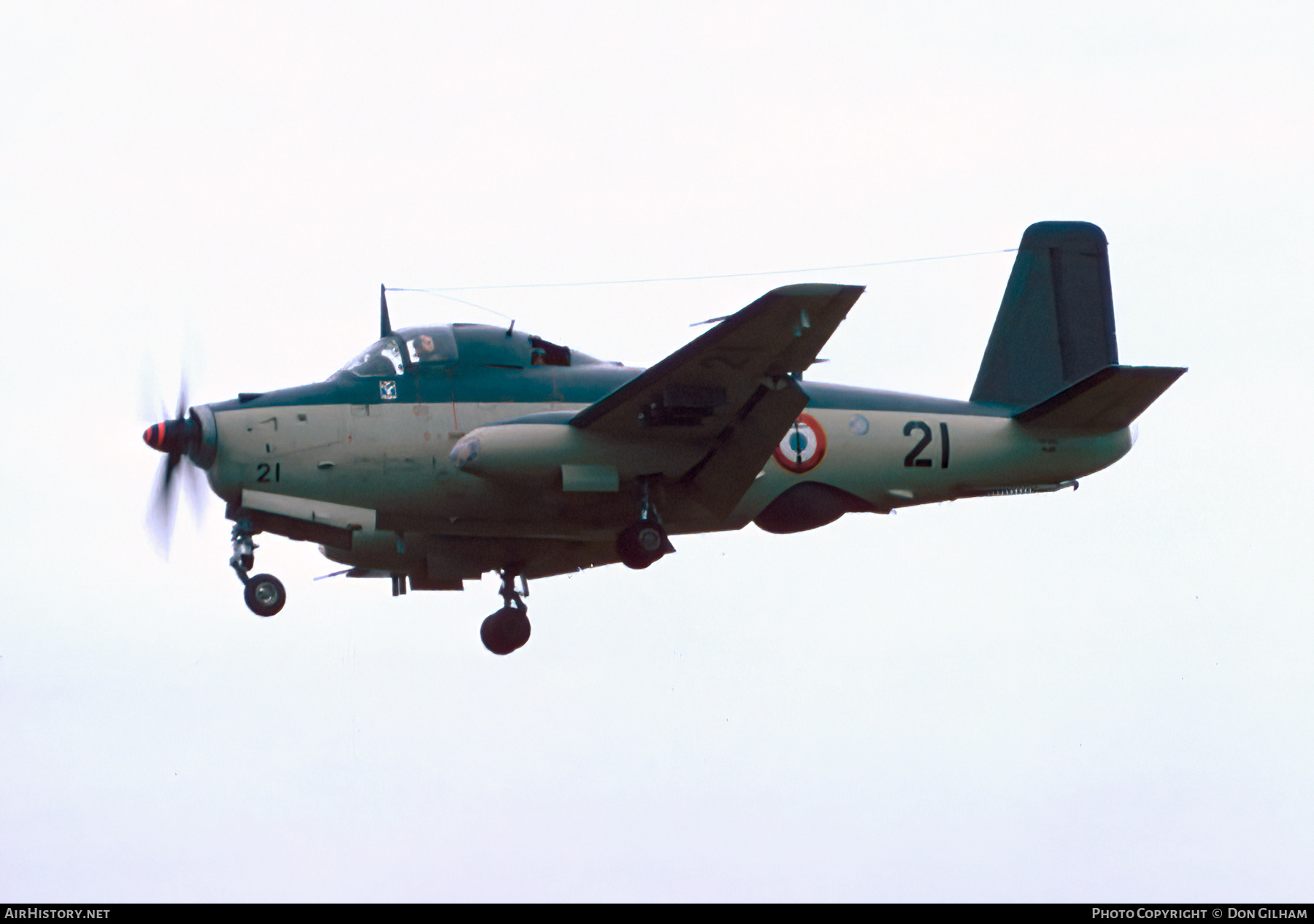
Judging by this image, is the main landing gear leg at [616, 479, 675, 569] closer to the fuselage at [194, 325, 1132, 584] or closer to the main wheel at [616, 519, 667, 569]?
the main wheel at [616, 519, 667, 569]

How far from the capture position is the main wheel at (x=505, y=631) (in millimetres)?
27281

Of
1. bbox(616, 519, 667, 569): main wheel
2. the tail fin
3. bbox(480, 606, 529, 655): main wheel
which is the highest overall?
the tail fin

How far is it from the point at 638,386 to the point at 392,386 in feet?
12.4

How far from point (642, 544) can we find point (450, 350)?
405 cm

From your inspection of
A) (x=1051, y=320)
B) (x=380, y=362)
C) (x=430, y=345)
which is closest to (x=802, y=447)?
(x=430, y=345)

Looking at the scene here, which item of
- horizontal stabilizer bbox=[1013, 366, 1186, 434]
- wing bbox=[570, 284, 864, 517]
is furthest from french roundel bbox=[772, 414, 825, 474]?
horizontal stabilizer bbox=[1013, 366, 1186, 434]

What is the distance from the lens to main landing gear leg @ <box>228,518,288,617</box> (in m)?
23.2

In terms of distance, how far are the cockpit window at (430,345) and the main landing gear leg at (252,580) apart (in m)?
3.42

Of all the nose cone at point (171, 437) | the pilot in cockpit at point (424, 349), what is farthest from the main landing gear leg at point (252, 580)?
the pilot in cockpit at point (424, 349)
